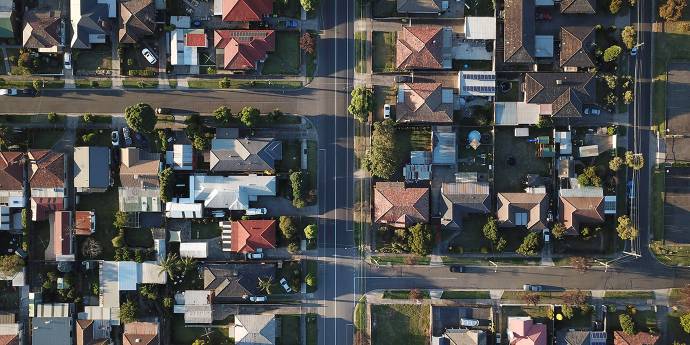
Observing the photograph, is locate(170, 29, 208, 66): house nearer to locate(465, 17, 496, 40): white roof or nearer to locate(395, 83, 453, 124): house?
locate(395, 83, 453, 124): house

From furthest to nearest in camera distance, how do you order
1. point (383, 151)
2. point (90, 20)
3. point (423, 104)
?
1. point (90, 20)
2. point (423, 104)
3. point (383, 151)

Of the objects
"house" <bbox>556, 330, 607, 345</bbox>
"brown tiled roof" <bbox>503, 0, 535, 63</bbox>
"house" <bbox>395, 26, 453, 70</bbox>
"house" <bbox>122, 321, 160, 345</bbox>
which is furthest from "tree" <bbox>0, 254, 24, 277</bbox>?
"house" <bbox>556, 330, 607, 345</bbox>

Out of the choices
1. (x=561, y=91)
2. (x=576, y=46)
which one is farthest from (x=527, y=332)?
(x=576, y=46)

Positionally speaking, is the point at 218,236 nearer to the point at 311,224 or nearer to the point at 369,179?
the point at 311,224

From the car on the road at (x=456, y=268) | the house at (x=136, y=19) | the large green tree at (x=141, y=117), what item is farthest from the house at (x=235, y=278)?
the house at (x=136, y=19)

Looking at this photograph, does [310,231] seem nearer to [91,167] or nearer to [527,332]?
[91,167]

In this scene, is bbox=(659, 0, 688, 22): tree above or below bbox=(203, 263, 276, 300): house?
above

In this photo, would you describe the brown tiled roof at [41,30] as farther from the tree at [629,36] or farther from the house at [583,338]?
the house at [583,338]
